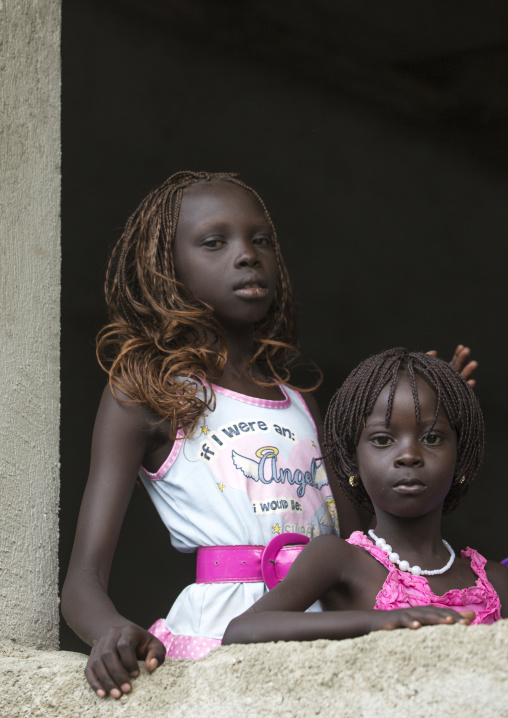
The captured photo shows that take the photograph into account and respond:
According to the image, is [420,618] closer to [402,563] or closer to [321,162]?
[402,563]

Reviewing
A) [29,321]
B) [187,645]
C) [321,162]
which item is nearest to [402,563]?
[187,645]

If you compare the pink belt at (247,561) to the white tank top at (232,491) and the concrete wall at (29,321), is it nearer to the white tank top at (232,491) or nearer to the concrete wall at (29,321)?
the white tank top at (232,491)

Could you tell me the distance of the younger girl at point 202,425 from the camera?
93.9 inches

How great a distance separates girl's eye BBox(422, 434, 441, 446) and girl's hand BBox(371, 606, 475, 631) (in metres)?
0.46

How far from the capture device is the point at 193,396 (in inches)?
98.7

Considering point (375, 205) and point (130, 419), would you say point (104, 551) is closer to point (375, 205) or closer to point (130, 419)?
point (130, 419)

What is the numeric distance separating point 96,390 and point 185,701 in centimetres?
235

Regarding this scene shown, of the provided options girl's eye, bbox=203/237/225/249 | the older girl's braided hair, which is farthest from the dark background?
girl's eye, bbox=203/237/225/249

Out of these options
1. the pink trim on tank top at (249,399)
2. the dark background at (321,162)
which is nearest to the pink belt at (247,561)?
the pink trim on tank top at (249,399)

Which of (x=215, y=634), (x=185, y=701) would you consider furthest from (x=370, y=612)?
(x=215, y=634)

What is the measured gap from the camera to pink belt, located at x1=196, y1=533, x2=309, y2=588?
2375mm

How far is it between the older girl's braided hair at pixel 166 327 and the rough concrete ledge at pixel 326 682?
76cm

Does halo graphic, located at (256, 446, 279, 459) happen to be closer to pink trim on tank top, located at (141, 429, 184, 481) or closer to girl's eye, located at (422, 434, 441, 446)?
pink trim on tank top, located at (141, 429, 184, 481)

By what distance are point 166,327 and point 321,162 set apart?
2.40m
